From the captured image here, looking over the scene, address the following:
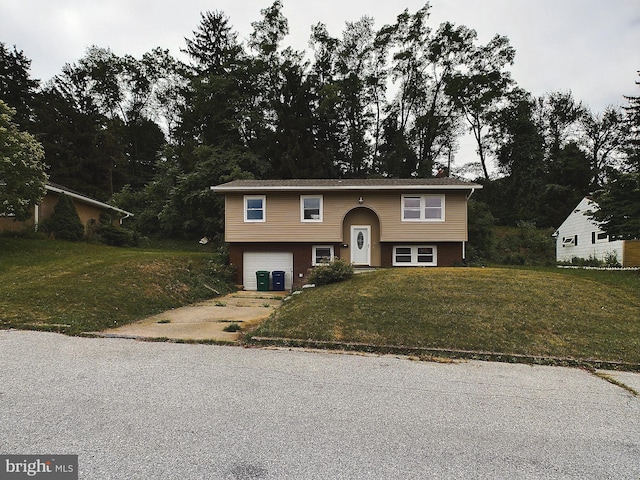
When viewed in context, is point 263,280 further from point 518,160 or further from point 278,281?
point 518,160

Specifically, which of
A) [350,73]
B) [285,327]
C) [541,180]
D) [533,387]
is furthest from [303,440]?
[541,180]

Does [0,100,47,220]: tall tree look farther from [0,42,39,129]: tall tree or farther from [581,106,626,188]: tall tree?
[581,106,626,188]: tall tree

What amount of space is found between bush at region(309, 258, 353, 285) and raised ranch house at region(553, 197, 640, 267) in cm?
1360

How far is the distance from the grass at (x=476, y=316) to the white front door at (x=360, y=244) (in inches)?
232

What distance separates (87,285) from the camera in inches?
394

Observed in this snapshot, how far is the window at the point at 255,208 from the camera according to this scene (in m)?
16.6

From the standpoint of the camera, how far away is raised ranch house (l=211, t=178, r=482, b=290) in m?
16.3

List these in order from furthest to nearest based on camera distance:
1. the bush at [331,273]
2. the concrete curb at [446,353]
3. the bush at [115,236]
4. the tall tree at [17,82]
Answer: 1. the tall tree at [17,82]
2. the bush at [115,236]
3. the bush at [331,273]
4. the concrete curb at [446,353]

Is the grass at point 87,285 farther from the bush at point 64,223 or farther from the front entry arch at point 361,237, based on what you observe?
the front entry arch at point 361,237

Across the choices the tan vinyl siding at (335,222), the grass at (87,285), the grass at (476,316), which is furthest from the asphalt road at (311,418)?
the tan vinyl siding at (335,222)

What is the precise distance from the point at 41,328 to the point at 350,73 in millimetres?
33735

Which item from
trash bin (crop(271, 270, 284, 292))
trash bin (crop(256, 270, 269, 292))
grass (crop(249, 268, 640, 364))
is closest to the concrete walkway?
grass (crop(249, 268, 640, 364))

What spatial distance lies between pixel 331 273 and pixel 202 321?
15.0 ft

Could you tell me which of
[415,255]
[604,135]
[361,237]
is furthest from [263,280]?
[604,135]
